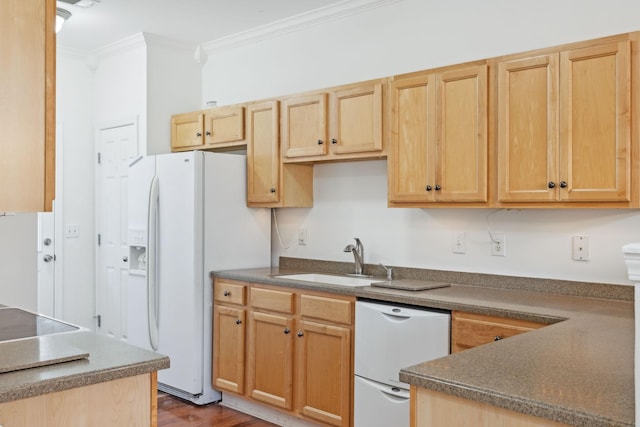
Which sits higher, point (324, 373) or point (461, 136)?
point (461, 136)

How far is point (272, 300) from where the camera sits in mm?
3695

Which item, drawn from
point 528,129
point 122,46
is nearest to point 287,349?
point 528,129

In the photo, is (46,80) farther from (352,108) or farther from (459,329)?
(352,108)

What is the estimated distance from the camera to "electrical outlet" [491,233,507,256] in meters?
3.27

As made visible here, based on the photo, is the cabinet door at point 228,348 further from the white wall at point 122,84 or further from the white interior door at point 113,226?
the white wall at point 122,84

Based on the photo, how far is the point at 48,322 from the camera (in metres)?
2.24

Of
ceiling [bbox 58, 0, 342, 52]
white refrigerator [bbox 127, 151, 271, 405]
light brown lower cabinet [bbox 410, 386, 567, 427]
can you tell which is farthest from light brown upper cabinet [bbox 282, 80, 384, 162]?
light brown lower cabinet [bbox 410, 386, 567, 427]

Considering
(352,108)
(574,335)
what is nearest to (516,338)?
(574,335)

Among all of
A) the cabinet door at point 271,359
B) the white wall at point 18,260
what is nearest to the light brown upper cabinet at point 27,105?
the white wall at point 18,260

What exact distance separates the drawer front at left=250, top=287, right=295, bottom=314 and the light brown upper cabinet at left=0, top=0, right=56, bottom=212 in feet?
7.06

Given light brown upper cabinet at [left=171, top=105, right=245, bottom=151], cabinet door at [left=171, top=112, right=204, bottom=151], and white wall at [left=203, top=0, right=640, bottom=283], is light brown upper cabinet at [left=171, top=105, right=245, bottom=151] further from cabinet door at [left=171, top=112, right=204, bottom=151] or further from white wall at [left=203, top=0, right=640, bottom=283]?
white wall at [left=203, top=0, right=640, bottom=283]

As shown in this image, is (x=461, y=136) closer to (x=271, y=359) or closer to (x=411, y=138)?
(x=411, y=138)

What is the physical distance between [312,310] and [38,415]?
2.01 meters

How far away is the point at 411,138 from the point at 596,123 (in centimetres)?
96
